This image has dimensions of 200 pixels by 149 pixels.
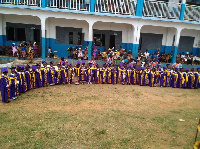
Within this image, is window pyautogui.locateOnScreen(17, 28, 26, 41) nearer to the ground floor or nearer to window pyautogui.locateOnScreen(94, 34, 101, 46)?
the ground floor

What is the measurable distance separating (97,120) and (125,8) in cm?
1086

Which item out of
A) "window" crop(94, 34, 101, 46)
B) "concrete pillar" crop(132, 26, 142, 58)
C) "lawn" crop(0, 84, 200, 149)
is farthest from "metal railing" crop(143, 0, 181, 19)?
"lawn" crop(0, 84, 200, 149)

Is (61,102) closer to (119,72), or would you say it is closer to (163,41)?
(119,72)

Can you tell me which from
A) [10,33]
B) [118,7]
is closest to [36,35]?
[10,33]

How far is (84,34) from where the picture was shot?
16.4 meters

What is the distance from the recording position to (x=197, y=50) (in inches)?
728

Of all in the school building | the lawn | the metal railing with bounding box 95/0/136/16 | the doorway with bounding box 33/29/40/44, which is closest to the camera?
the lawn

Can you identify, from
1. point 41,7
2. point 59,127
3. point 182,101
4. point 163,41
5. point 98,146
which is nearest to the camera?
point 98,146

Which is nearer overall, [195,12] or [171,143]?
[171,143]

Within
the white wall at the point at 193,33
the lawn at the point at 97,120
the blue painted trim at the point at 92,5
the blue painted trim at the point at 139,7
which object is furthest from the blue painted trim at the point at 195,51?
the blue painted trim at the point at 92,5

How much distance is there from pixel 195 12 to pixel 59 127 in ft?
51.3

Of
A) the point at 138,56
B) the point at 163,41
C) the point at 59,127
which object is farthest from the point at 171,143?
the point at 163,41

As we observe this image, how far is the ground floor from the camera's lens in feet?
51.4

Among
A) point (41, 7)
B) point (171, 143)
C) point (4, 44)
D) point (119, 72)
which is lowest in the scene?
point (171, 143)
